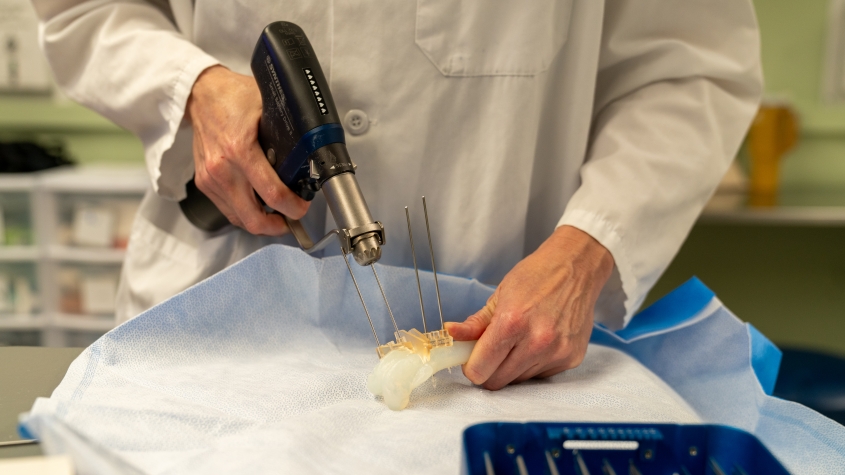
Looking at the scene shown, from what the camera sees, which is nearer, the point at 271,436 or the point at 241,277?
the point at 271,436

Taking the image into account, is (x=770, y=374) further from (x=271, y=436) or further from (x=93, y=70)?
(x=93, y=70)

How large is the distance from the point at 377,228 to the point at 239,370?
0.61 ft

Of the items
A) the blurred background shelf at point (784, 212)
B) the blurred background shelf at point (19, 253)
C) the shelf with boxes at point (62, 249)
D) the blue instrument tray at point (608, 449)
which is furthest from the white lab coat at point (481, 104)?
the blurred background shelf at point (19, 253)

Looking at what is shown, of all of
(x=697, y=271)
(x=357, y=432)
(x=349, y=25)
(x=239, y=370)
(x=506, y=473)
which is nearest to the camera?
(x=506, y=473)

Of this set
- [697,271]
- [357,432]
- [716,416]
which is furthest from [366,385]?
[697,271]

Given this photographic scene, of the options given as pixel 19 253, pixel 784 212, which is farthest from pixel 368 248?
pixel 19 253

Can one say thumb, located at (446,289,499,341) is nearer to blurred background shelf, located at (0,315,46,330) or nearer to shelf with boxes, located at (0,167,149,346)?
shelf with boxes, located at (0,167,149,346)

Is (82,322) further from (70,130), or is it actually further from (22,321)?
(70,130)

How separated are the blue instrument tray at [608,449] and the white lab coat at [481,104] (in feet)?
1.18

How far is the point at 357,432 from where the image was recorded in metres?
0.54

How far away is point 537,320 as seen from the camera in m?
0.67

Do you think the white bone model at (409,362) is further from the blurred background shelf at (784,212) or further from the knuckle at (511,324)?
the blurred background shelf at (784,212)

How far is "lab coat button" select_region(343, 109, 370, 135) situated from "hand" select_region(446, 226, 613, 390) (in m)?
0.24

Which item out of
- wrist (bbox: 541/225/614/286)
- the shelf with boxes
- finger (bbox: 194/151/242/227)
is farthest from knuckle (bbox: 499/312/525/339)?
the shelf with boxes
